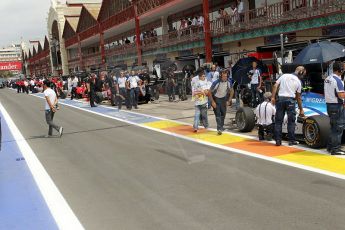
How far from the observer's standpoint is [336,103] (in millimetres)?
7973

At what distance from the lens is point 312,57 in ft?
33.3

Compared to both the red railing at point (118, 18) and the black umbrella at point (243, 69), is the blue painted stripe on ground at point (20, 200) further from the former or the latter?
the red railing at point (118, 18)

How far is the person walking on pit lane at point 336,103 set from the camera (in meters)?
7.92

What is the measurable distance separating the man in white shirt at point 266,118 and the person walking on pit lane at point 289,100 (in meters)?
0.55

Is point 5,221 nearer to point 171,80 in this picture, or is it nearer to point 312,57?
point 312,57

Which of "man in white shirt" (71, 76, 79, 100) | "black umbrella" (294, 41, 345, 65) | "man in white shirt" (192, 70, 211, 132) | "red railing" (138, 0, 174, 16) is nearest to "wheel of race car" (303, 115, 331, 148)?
"black umbrella" (294, 41, 345, 65)

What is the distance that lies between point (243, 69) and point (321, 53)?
4.94 meters

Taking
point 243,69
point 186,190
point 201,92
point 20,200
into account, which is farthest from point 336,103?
point 243,69

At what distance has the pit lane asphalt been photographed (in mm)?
5102

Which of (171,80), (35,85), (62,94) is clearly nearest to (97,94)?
(171,80)

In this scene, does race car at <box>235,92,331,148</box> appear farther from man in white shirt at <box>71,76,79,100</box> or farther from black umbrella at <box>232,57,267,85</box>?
man in white shirt at <box>71,76,79,100</box>

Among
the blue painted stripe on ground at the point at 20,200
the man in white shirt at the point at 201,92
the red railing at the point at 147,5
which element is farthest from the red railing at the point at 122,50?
the blue painted stripe on ground at the point at 20,200

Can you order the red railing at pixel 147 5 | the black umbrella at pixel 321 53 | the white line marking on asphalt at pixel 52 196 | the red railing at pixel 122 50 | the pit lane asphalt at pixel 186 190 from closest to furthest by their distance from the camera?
the pit lane asphalt at pixel 186 190, the white line marking on asphalt at pixel 52 196, the black umbrella at pixel 321 53, the red railing at pixel 147 5, the red railing at pixel 122 50

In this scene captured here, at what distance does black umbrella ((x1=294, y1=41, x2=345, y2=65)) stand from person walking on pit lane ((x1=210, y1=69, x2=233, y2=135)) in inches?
77.5
